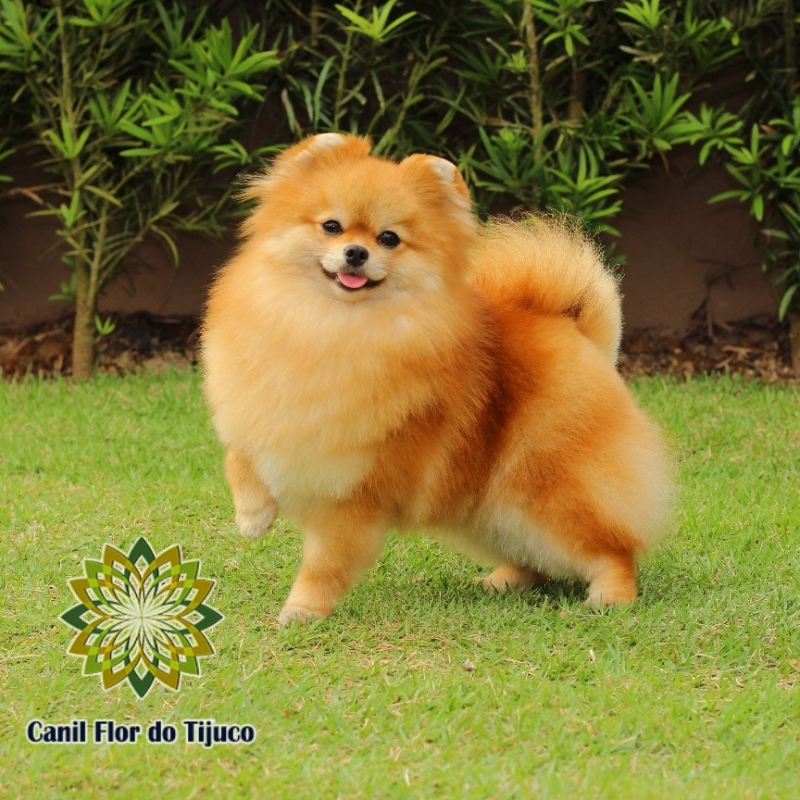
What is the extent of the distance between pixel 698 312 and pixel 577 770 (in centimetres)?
454

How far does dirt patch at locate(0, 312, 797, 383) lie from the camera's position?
6676 millimetres

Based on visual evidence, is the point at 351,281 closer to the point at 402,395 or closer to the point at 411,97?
the point at 402,395

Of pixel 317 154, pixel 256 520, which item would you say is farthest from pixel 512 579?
pixel 317 154

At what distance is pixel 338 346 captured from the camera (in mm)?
3201

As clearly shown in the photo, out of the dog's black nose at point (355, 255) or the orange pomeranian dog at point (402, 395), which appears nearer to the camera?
the dog's black nose at point (355, 255)

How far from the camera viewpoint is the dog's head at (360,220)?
315 cm

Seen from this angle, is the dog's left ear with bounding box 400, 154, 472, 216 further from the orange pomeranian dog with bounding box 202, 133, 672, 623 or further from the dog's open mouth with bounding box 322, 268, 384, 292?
the dog's open mouth with bounding box 322, 268, 384, 292

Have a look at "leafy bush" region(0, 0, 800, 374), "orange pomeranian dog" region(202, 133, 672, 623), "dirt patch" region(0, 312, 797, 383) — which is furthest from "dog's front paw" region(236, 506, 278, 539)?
"dirt patch" region(0, 312, 797, 383)

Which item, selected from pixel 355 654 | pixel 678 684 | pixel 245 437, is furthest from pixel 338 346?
pixel 678 684

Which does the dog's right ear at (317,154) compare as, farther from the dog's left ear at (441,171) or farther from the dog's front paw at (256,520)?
the dog's front paw at (256,520)

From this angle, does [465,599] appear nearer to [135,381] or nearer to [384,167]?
[384,167]

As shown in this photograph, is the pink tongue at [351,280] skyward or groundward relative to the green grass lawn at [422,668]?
skyward

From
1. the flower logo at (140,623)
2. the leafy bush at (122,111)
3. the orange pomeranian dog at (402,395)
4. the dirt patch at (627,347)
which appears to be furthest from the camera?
the dirt patch at (627,347)

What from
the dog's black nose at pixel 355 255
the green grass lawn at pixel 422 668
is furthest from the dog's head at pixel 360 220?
the green grass lawn at pixel 422 668
